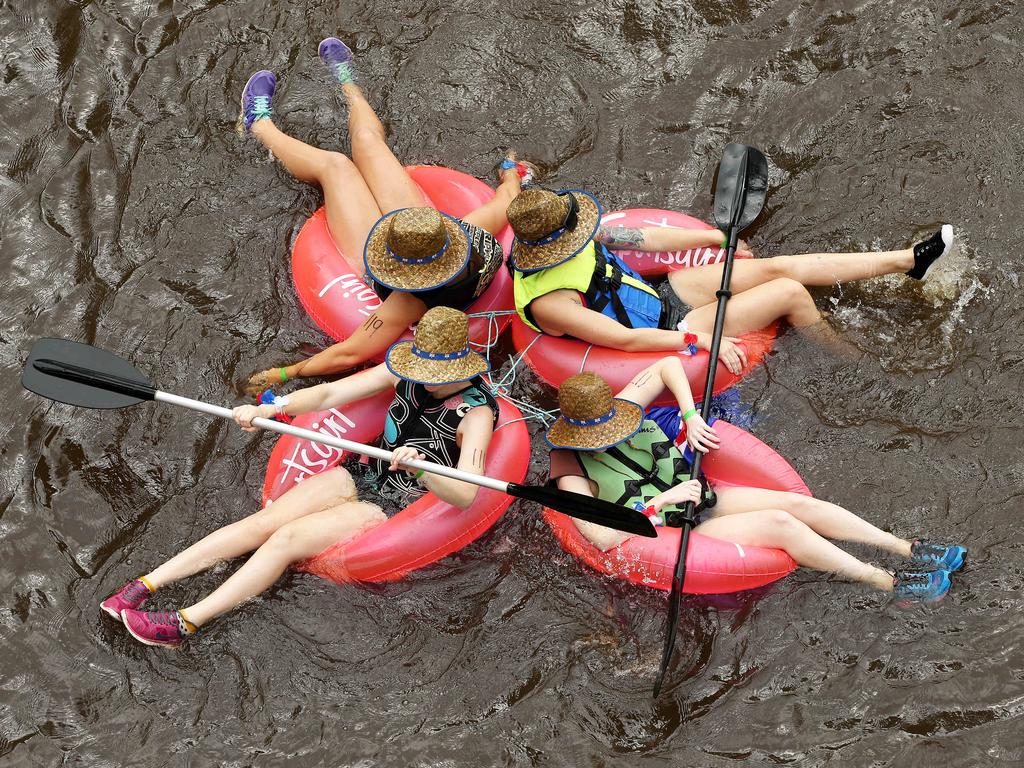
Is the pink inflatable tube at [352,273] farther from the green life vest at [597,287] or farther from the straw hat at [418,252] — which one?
the straw hat at [418,252]

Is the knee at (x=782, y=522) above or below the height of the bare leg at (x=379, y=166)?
below

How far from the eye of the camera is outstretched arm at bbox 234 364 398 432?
4699 millimetres

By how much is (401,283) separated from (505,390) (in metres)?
0.88

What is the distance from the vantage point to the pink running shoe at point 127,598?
15.0 ft

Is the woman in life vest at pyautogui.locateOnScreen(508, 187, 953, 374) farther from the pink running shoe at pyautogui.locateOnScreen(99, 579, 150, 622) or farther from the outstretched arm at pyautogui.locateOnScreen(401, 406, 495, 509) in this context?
the pink running shoe at pyautogui.locateOnScreen(99, 579, 150, 622)

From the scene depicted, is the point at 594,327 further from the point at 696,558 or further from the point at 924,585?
the point at 924,585

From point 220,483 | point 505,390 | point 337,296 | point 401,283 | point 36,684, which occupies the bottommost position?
point 36,684

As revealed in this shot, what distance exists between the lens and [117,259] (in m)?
6.13

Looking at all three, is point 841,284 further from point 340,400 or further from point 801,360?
point 340,400

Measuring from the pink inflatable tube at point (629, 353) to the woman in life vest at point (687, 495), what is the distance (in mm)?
292

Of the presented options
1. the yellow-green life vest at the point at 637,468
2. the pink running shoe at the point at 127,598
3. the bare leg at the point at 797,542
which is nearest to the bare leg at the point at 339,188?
the yellow-green life vest at the point at 637,468

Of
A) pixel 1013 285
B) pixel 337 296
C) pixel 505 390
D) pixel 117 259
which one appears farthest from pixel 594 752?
pixel 117 259

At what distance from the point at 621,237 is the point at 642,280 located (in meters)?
0.26

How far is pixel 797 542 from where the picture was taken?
174 inches
